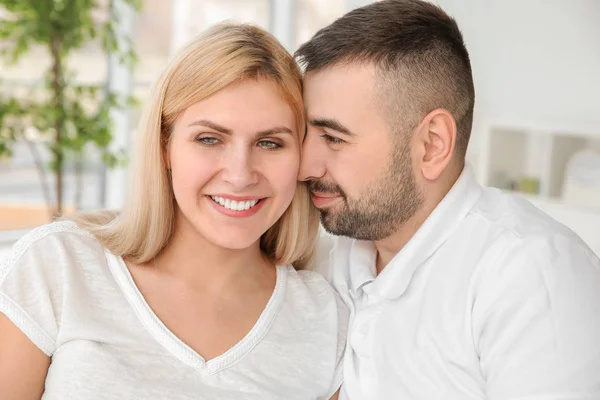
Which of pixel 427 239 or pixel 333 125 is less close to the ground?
pixel 333 125

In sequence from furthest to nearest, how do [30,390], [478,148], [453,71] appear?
[478,148] → [453,71] → [30,390]

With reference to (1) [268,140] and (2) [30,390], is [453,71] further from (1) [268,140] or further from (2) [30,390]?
(2) [30,390]

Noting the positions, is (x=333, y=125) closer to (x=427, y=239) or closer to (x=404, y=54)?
(x=404, y=54)

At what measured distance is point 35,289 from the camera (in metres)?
1.59

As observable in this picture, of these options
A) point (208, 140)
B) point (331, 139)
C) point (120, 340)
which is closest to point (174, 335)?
point (120, 340)

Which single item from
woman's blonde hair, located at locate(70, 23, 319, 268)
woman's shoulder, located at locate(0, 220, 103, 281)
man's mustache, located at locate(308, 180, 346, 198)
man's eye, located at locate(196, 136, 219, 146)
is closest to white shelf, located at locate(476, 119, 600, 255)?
man's mustache, located at locate(308, 180, 346, 198)

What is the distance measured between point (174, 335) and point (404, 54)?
0.81 m

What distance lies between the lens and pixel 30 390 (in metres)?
1.55

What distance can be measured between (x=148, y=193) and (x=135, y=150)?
106mm

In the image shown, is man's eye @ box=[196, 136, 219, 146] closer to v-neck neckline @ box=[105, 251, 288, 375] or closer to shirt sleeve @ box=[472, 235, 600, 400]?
v-neck neckline @ box=[105, 251, 288, 375]

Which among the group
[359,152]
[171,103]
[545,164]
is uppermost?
[171,103]

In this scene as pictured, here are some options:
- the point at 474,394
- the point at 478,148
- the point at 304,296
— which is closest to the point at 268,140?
the point at 304,296

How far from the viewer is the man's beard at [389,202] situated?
1798 mm

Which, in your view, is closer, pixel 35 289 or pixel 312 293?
pixel 35 289
